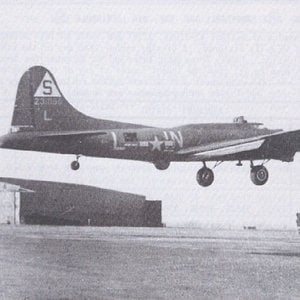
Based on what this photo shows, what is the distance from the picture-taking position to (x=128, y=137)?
46938 millimetres

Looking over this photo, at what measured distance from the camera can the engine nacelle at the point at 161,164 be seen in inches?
1976

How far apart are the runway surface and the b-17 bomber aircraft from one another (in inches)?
485

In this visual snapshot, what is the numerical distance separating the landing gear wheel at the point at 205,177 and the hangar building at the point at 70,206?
29860mm

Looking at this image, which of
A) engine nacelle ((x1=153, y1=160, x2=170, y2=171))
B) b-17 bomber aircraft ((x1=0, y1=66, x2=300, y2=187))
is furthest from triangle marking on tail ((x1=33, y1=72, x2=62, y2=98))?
engine nacelle ((x1=153, y1=160, x2=170, y2=171))

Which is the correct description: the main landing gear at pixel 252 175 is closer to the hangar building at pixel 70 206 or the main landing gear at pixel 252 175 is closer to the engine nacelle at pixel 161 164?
the engine nacelle at pixel 161 164

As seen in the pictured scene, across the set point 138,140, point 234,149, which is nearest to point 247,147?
point 234,149

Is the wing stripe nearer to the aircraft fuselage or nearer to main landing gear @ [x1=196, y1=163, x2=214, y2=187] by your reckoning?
the aircraft fuselage

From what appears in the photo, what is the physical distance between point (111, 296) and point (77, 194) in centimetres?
6828

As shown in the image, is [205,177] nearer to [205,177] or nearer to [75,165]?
[205,177]

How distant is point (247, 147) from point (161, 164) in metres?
6.20

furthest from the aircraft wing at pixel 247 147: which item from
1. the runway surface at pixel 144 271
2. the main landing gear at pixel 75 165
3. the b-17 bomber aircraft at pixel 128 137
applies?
the runway surface at pixel 144 271

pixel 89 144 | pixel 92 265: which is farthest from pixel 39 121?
pixel 92 265

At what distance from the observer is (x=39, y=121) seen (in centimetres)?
4541

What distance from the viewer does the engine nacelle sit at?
50.2 m
